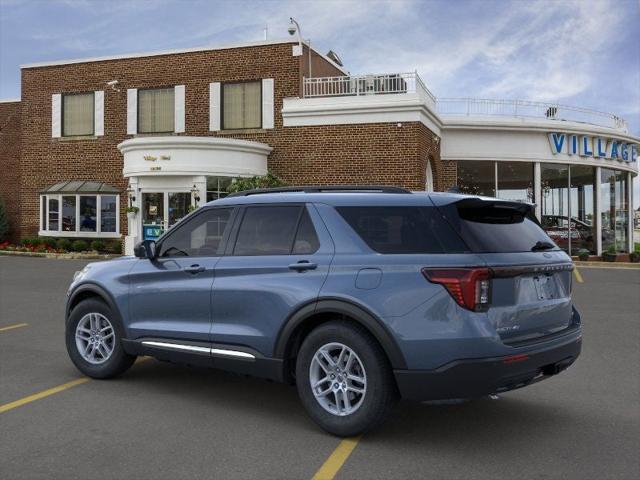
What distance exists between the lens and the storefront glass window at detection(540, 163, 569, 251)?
989 inches

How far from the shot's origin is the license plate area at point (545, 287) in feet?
14.9

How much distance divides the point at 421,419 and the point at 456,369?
1.19 metres

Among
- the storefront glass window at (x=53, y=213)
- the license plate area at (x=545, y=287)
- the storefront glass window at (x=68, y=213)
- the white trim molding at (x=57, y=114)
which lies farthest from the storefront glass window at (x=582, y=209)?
the license plate area at (x=545, y=287)

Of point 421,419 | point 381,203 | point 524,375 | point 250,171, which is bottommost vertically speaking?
point 421,419

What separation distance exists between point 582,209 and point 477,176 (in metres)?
4.59

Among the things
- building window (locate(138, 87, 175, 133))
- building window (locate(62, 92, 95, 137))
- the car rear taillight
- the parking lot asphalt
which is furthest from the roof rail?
building window (locate(62, 92, 95, 137))

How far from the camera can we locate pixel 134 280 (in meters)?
5.96

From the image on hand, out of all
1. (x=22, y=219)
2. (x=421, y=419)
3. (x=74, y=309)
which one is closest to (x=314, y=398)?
(x=421, y=419)

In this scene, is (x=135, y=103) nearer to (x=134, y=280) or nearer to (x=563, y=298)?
(x=134, y=280)

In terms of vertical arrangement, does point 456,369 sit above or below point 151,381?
above

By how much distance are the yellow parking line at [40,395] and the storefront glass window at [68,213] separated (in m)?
21.0

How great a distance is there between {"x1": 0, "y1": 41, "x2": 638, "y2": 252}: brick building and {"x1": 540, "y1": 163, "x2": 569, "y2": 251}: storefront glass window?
0.18 feet

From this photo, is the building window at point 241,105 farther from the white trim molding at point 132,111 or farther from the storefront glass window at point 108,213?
the storefront glass window at point 108,213

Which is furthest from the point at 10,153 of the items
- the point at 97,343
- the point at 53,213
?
the point at 97,343
